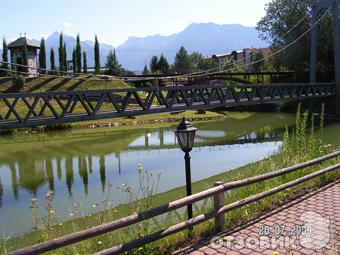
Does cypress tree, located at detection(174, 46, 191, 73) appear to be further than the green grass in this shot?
Yes

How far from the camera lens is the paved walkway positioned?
4779mm

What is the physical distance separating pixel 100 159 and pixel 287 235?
40.7 feet

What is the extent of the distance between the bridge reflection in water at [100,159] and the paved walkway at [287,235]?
189 inches

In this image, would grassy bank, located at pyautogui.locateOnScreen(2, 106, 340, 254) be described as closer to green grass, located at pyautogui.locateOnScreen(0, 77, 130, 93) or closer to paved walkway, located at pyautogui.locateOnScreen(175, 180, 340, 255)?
paved walkway, located at pyautogui.locateOnScreen(175, 180, 340, 255)

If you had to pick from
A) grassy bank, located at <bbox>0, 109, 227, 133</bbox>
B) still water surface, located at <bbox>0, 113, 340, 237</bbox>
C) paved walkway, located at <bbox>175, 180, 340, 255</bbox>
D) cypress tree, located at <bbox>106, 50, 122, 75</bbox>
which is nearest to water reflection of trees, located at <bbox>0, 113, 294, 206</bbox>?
still water surface, located at <bbox>0, 113, 340, 237</bbox>

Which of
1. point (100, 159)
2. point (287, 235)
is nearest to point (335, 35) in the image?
point (100, 159)

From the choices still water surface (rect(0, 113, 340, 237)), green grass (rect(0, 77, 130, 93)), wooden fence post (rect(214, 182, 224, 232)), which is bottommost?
still water surface (rect(0, 113, 340, 237))

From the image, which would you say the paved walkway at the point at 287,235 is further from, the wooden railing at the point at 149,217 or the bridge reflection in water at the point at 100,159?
the bridge reflection in water at the point at 100,159

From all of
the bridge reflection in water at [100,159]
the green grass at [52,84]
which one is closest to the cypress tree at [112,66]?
the green grass at [52,84]

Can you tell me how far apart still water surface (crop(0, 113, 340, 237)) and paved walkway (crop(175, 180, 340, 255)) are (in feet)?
14.8

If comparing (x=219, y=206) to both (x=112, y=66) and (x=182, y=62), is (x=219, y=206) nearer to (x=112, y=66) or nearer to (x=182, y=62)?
(x=112, y=66)

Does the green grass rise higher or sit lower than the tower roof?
lower

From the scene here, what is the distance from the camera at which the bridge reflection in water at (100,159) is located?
11334 mm

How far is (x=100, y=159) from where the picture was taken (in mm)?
16891
